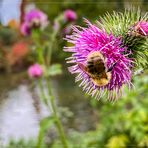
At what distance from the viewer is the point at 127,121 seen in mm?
4141

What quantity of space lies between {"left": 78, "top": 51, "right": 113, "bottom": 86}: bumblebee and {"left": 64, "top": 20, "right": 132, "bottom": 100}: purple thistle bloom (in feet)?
0.05

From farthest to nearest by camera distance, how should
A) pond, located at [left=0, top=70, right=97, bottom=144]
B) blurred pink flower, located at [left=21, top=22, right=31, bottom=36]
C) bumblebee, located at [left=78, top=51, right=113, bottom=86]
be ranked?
1. pond, located at [left=0, top=70, right=97, bottom=144]
2. blurred pink flower, located at [left=21, top=22, right=31, bottom=36]
3. bumblebee, located at [left=78, top=51, right=113, bottom=86]

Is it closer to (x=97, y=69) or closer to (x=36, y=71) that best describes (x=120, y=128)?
(x=36, y=71)

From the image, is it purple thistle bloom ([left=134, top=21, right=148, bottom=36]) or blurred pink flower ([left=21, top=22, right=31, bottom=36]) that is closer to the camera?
purple thistle bloom ([left=134, top=21, right=148, bottom=36])

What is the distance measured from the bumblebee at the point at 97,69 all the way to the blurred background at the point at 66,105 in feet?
0.39

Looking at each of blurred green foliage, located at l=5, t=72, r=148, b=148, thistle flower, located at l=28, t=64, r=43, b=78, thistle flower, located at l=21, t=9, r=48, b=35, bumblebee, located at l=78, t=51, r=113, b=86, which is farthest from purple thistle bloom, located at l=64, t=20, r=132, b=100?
thistle flower, located at l=28, t=64, r=43, b=78

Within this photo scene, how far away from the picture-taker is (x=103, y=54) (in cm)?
138

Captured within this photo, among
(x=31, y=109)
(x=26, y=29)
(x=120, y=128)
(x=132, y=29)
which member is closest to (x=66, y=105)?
(x=31, y=109)

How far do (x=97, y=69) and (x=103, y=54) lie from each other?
51 millimetres

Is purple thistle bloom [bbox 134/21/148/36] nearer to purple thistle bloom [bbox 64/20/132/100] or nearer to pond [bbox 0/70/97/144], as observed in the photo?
purple thistle bloom [bbox 64/20/132/100]

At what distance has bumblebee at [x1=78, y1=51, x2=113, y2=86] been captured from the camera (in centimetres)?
135

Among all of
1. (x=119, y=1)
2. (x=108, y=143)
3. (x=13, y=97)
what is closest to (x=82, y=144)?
(x=108, y=143)

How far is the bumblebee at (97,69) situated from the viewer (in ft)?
4.42

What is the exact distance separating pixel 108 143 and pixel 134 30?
3030mm
